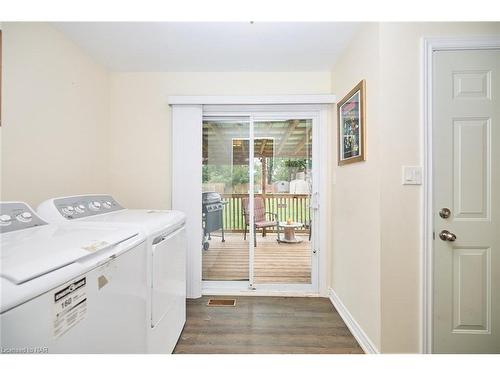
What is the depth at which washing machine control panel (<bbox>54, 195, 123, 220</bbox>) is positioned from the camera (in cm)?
152

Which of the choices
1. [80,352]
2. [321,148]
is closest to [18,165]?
[80,352]

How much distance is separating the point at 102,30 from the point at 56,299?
6.51ft

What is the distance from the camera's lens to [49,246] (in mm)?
915

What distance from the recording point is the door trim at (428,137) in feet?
4.83

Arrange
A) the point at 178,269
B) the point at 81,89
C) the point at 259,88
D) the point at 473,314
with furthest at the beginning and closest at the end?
the point at 259,88, the point at 81,89, the point at 178,269, the point at 473,314

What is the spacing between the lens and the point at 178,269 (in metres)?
1.79

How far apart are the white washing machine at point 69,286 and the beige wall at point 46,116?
0.48 m

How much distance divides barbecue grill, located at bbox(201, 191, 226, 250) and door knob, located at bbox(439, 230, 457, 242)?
6.48 feet

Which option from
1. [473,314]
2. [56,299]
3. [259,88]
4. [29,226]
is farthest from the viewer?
[259,88]

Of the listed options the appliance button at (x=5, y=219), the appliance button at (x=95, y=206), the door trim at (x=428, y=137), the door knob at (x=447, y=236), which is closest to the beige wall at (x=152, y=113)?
the appliance button at (x=95, y=206)

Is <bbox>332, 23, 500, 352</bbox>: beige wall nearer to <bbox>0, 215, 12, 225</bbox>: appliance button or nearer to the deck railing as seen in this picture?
the deck railing

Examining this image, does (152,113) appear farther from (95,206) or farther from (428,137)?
(428,137)
